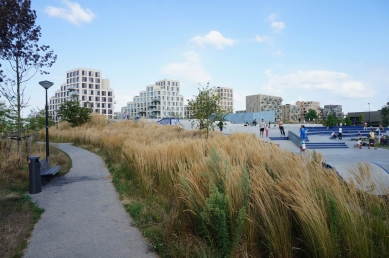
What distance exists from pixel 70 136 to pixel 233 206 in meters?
25.7

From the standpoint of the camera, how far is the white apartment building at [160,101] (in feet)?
397

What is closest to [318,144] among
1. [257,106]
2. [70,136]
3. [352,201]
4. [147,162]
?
[147,162]

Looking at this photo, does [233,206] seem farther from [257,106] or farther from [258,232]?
[257,106]

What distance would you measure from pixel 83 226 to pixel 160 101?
117488 millimetres

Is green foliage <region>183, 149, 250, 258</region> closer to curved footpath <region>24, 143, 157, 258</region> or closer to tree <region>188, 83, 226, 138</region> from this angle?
curved footpath <region>24, 143, 157, 258</region>

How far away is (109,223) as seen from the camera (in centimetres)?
512

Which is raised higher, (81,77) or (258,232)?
(81,77)

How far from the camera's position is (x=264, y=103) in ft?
508

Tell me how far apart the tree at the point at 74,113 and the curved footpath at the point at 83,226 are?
27.7 meters

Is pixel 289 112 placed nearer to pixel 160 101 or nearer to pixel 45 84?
pixel 160 101

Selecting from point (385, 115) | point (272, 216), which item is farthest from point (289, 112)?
point (272, 216)

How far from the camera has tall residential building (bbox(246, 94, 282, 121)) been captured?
6033 inches

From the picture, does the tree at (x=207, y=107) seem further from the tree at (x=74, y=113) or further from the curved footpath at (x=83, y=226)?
the tree at (x=74, y=113)

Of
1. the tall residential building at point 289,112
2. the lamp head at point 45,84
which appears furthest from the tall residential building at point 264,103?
the lamp head at point 45,84
